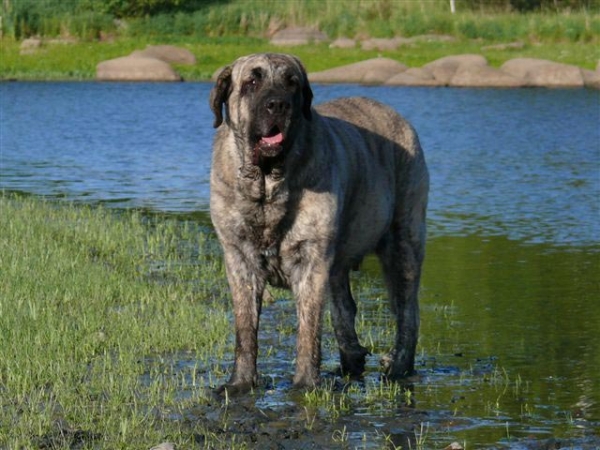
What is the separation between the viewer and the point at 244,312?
859 centimetres

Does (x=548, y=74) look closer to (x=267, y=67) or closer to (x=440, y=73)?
(x=440, y=73)

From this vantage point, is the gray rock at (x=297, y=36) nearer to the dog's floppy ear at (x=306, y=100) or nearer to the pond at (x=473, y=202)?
the pond at (x=473, y=202)

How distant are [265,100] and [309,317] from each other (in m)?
1.42

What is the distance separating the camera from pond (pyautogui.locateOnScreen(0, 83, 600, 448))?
28.9 ft

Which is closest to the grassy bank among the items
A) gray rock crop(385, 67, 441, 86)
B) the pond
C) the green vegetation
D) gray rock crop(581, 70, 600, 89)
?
the green vegetation

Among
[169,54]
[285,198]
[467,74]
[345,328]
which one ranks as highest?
[285,198]

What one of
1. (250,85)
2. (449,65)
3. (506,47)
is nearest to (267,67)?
(250,85)

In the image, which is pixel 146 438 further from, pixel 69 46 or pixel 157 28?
pixel 157 28

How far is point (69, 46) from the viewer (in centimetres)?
5378

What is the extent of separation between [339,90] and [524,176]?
20.6 m

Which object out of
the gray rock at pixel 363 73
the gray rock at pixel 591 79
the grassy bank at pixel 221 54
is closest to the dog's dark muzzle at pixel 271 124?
the gray rock at pixel 591 79

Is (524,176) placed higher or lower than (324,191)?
lower

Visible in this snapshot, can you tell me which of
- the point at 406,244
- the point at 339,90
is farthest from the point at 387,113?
the point at 339,90

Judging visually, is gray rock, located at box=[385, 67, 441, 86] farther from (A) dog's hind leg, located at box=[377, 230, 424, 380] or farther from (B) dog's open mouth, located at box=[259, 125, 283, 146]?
(B) dog's open mouth, located at box=[259, 125, 283, 146]
